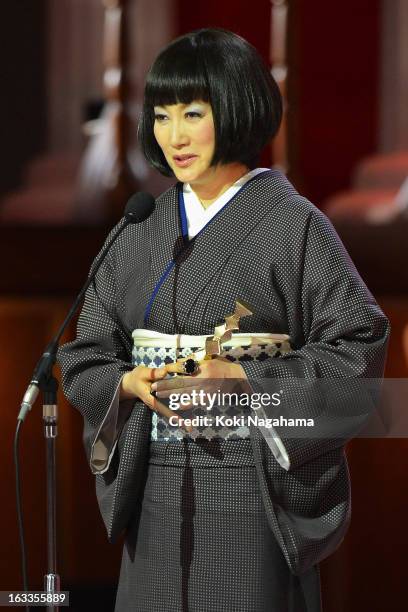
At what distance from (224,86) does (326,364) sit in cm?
50

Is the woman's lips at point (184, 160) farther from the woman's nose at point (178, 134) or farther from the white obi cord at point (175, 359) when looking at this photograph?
the white obi cord at point (175, 359)

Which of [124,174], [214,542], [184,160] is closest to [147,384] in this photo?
[214,542]

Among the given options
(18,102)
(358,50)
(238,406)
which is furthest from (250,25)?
(238,406)

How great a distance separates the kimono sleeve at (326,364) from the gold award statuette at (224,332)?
0.25ft

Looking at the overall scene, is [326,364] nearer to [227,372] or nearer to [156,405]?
[227,372]

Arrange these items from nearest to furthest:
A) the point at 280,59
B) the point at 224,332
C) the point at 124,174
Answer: the point at 224,332 < the point at 280,59 < the point at 124,174

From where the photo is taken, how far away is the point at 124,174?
352 cm

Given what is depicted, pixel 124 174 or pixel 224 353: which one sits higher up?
pixel 124 174

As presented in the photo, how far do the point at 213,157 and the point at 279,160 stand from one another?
1.48 meters

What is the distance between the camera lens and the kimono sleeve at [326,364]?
1.83 meters

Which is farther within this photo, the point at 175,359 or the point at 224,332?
the point at 175,359

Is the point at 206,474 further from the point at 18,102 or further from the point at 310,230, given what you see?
the point at 18,102

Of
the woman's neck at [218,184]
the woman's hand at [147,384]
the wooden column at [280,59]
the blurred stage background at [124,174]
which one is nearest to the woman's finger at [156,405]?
the woman's hand at [147,384]

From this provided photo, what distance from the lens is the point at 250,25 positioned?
12.9 ft
